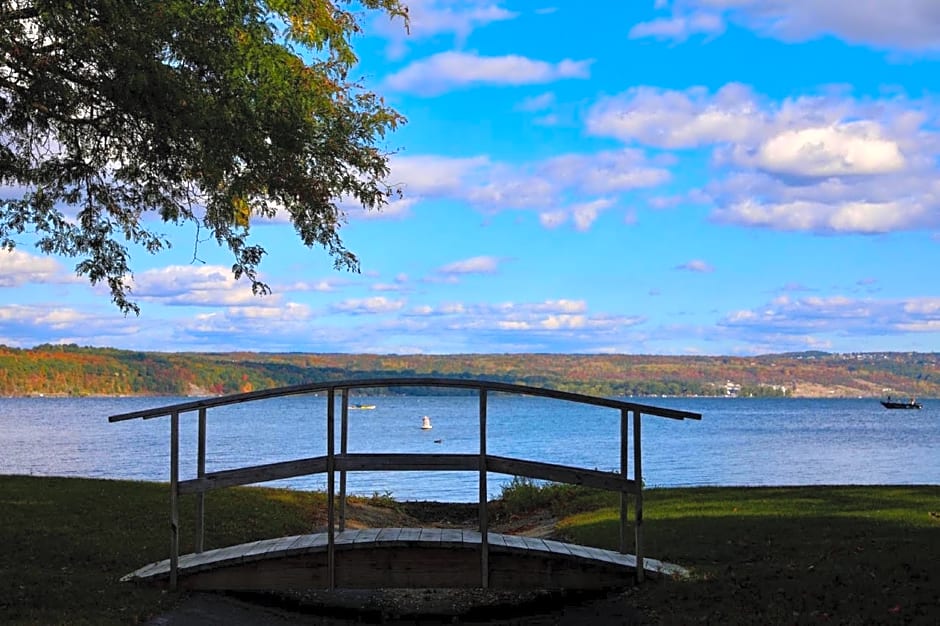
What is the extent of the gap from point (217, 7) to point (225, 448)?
1961 inches

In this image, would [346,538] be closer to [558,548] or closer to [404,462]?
[404,462]

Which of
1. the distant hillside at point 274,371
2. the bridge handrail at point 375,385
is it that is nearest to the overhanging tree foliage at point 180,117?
the bridge handrail at point 375,385

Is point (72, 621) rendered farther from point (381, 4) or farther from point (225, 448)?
point (225, 448)

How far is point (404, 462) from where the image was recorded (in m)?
10.4

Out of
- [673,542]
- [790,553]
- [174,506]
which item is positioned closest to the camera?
[174,506]

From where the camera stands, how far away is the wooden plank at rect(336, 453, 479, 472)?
33.7 feet

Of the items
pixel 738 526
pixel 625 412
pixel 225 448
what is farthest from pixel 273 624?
pixel 225 448

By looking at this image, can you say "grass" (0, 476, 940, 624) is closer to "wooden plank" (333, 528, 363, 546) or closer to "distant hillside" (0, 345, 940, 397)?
"wooden plank" (333, 528, 363, 546)

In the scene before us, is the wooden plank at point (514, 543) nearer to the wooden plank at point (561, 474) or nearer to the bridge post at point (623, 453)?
the wooden plank at point (561, 474)

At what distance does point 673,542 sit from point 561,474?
3.38 m

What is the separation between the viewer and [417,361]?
399 ft

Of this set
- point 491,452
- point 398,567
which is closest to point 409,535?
point 398,567

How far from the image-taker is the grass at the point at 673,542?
914 centimetres

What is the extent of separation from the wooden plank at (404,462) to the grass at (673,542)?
2000 millimetres
